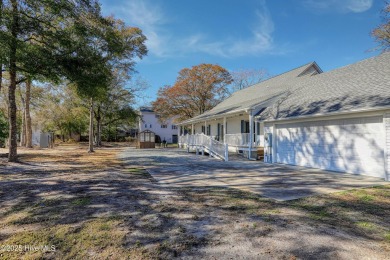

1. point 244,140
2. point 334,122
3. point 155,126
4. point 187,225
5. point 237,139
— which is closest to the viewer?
point 187,225

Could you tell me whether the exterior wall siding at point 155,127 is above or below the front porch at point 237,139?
above

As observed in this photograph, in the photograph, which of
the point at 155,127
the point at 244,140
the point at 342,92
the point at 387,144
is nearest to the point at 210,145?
the point at 244,140

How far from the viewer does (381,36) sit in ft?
57.2

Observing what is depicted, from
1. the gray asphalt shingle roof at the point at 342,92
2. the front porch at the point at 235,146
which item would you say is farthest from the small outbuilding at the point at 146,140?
the gray asphalt shingle roof at the point at 342,92

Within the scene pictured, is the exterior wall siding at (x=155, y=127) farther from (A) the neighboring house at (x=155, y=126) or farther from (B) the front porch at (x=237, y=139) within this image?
(B) the front porch at (x=237, y=139)

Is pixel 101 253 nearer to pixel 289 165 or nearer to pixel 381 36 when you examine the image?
pixel 289 165

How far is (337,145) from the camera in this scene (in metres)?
9.63

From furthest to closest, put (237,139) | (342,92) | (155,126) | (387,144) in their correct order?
(155,126) < (237,139) < (342,92) < (387,144)

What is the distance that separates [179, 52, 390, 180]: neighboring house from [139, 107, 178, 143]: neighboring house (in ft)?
117

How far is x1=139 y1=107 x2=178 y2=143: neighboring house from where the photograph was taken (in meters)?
49.5

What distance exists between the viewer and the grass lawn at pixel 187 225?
3.00m

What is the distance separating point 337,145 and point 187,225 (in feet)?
27.0

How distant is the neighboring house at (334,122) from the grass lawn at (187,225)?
9.73 feet

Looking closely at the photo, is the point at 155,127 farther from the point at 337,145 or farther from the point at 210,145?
the point at 337,145
